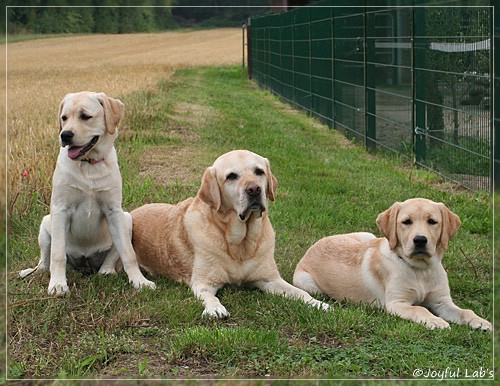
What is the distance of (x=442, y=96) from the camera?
9.57 m

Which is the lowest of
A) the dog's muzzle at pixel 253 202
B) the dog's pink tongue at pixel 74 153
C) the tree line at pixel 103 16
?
the dog's muzzle at pixel 253 202

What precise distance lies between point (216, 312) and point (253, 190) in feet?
2.62

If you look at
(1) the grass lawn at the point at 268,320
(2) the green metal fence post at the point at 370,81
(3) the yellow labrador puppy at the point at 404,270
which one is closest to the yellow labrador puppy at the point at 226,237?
(1) the grass lawn at the point at 268,320

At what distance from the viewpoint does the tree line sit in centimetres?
1558

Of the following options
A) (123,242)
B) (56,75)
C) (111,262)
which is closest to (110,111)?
(123,242)

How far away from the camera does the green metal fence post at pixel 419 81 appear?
33.7ft

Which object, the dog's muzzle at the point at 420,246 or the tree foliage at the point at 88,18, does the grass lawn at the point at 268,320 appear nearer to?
the dog's muzzle at the point at 420,246

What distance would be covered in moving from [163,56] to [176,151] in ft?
70.1

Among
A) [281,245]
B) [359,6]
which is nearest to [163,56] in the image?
[359,6]

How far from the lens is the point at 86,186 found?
5.57 metres

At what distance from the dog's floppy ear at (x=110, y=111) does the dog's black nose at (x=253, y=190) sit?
3.80 ft

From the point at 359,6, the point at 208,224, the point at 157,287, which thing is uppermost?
the point at 359,6

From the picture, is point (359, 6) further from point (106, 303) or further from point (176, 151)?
point (106, 303)

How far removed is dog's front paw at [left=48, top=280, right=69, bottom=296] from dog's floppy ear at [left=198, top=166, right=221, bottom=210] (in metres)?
1.10
